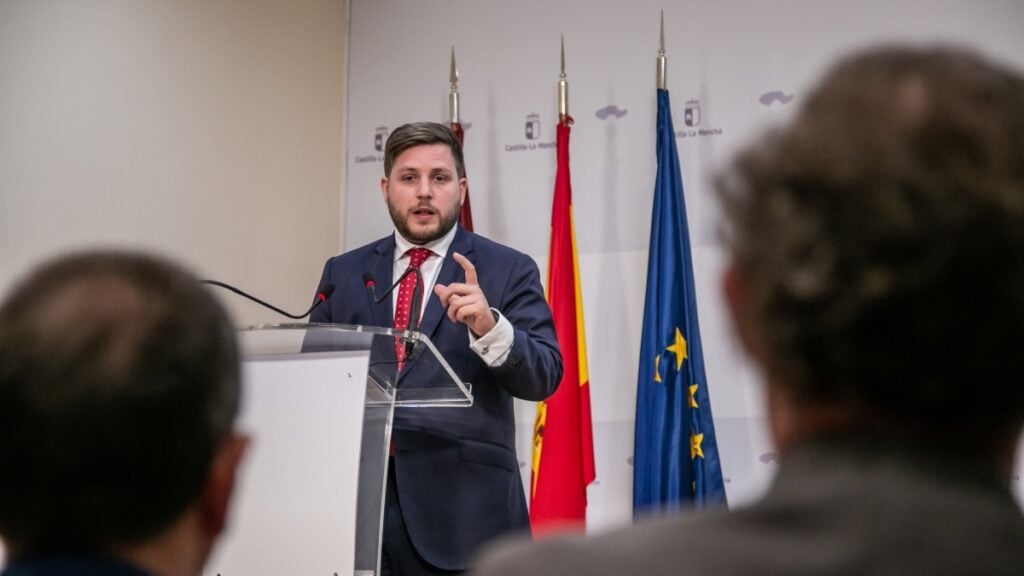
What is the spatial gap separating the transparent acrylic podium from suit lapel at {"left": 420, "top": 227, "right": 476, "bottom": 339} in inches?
24.7

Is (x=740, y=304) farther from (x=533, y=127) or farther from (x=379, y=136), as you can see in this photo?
(x=379, y=136)

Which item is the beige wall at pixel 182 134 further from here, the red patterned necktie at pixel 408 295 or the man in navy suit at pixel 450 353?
the red patterned necktie at pixel 408 295

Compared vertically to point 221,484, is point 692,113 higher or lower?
higher

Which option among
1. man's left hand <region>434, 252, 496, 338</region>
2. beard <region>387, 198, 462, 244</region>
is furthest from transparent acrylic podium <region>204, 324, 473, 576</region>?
beard <region>387, 198, 462, 244</region>

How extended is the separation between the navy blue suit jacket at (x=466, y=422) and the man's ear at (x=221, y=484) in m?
1.80

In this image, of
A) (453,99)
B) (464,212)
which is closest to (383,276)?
(464,212)

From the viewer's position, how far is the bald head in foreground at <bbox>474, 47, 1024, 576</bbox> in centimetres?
69

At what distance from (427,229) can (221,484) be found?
8.74ft

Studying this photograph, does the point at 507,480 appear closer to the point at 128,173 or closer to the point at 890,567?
the point at 128,173

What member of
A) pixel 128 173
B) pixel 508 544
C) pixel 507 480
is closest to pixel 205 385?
pixel 508 544

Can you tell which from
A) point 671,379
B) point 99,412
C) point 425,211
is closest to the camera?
point 99,412

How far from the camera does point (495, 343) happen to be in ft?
9.81

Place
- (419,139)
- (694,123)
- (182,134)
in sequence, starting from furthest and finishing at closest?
1. (694,123)
2. (182,134)
3. (419,139)

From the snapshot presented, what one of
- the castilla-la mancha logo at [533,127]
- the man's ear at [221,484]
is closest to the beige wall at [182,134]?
the castilla-la mancha logo at [533,127]
